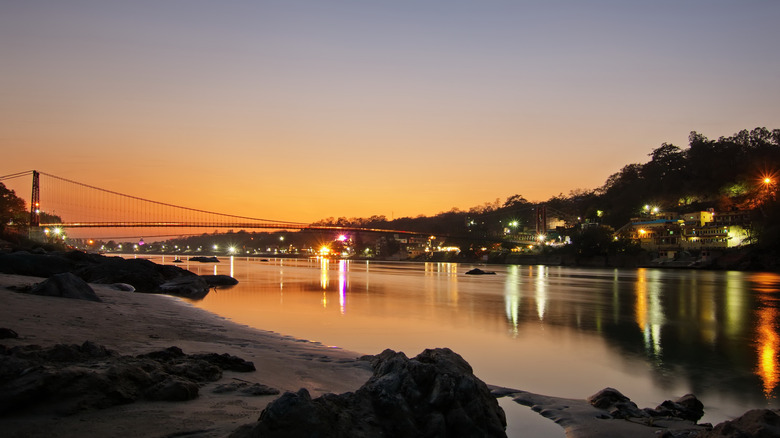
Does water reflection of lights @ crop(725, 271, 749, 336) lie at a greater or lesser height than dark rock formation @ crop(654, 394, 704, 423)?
lesser

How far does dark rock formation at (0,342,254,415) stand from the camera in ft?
12.9

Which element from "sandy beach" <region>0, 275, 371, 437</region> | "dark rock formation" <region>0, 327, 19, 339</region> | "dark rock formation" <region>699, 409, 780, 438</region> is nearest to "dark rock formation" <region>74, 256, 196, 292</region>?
"sandy beach" <region>0, 275, 371, 437</region>

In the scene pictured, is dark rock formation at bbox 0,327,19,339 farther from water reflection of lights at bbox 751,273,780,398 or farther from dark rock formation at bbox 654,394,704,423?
water reflection of lights at bbox 751,273,780,398

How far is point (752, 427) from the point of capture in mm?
3797

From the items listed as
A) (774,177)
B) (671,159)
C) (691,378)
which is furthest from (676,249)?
(691,378)

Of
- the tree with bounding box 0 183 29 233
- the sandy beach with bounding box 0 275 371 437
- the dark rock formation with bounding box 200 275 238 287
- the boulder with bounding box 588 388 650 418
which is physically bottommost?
the dark rock formation with bounding box 200 275 238 287

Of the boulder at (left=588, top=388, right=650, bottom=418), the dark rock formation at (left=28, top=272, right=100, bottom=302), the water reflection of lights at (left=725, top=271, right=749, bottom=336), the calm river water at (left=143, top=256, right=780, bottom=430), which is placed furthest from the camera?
the water reflection of lights at (left=725, top=271, right=749, bottom=336)

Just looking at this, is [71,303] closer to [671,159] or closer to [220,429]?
[220,429]

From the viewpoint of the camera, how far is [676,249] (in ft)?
271

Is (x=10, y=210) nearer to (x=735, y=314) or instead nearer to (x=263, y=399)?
(x=263, y=399)

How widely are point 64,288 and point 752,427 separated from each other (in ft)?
45.2

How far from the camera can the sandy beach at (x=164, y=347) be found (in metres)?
3.76

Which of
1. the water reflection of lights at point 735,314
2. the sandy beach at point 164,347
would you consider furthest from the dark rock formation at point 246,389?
the water reflection of lights at point 735,314

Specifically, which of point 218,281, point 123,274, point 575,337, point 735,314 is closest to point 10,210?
point 218,281
